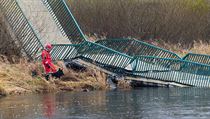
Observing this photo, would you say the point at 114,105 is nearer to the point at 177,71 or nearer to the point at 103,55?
the point at 177,71

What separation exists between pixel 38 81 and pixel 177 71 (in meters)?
6.85

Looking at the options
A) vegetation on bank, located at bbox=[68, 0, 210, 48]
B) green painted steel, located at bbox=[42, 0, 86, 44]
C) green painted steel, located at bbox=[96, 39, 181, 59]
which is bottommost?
green painted steel, located at bbox=[96, 39, 181, 59]

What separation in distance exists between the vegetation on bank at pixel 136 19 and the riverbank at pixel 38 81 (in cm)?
1648

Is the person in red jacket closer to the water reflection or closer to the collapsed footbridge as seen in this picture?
the water reflection

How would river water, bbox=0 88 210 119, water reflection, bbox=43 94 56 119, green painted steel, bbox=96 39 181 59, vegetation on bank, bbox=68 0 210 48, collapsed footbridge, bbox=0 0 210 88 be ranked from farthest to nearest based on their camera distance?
1. vegetation on bank, bbox=68 0 210 48
2. green painted steel, bbox=96 39 181 59
3. collapsed footbridge, bbox=0 0 210 88
4. water reflection, bbox=43 94 56 119
5. river water, bbox=0 88 210 119

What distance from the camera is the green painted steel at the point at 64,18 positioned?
133ft

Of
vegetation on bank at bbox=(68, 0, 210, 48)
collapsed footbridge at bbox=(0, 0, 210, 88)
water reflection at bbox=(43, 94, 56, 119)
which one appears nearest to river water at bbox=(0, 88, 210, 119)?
water reflection at bbox=(43, 94, 56, 119)

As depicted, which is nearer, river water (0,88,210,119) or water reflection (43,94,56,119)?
river water (0,88,210,119)

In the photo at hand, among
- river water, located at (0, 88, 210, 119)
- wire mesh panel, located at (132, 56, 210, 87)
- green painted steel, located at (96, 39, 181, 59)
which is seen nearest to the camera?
river water, located at (0, 88, 210, 119)

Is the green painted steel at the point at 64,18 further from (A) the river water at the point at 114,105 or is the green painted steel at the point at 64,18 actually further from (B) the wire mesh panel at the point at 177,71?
(A) the river water at the point at 114,105

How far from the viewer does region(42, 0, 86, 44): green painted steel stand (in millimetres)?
40500

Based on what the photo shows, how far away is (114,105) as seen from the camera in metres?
25.4

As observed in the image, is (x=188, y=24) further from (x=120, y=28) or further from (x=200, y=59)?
(x=200, y=59)

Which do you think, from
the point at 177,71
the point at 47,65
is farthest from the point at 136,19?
the point at 47,65
